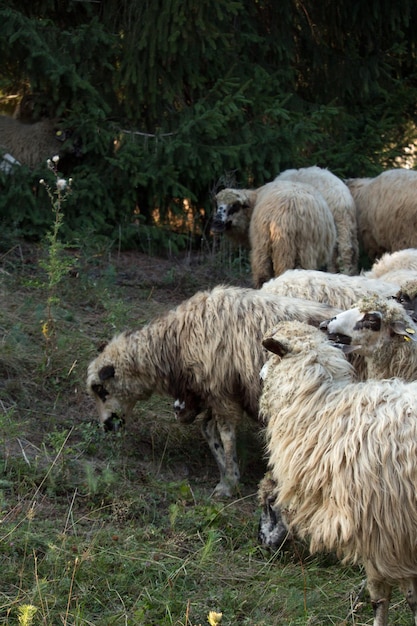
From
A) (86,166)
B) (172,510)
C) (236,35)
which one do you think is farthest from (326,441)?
(236,35)

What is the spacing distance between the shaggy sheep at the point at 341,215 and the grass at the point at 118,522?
10.6ft

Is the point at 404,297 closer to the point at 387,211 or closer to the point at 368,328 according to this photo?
the point at 368,328

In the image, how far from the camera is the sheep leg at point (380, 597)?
4297mm

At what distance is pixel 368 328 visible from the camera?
5488 mm

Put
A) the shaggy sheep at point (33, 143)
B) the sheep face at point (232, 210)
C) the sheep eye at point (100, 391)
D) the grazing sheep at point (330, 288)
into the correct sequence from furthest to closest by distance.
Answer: the shaggy sheep at point (33, 143) < the sheep face at point (232, 210) < the sheep eye at point (100, 391) < the grazing sheep at point (330, 288)

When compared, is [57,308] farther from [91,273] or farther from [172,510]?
[172,510]

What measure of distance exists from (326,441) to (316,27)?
32.5ft

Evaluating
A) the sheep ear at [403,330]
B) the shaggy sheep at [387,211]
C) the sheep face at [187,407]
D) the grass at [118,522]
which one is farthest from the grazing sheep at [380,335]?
the shaggy sheep at [387,211]

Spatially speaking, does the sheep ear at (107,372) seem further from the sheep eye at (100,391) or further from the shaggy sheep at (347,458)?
the shaggy sheep at (347,458)

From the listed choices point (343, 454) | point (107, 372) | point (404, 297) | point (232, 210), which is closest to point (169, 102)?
point (232, 210)

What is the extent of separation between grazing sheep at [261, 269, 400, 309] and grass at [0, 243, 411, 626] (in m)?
1.15

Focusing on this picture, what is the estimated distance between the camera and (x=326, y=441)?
14.1ft

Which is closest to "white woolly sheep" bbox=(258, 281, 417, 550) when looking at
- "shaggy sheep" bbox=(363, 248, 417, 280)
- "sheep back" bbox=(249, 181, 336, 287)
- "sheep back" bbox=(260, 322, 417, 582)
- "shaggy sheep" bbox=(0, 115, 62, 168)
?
"sheep back" bbox=(260, 322, 417, 582)

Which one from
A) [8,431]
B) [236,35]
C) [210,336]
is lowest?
[8,431]
